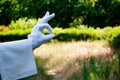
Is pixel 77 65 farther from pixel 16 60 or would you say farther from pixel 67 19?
pixel 67 19

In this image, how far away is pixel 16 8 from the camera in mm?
19328

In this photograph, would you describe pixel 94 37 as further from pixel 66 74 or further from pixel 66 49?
pixel 66 74

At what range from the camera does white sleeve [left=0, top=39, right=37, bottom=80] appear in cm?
211

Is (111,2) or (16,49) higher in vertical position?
(16,49)

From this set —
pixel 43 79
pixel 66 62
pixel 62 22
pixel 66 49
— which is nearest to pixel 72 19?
pixel 62 22

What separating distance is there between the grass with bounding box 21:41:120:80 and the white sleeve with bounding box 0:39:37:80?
2.81 ft

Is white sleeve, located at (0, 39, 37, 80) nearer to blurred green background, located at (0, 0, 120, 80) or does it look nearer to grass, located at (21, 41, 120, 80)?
grass, located at (21, 41, 120, 80)

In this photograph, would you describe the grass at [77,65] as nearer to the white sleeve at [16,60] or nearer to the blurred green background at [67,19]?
the blurred green background at [67,19]

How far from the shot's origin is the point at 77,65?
5.73 m

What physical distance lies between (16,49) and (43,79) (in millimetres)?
3231

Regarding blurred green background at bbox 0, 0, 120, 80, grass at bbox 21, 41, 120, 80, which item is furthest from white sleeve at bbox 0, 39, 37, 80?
blurred green background at bbox 0, 0, 120, 80

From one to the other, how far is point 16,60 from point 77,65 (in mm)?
3609

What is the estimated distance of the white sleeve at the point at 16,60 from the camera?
2.11 m

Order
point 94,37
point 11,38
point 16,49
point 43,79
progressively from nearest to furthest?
point 16,49 < point 43,79 < point 94,37 < point 11,38
